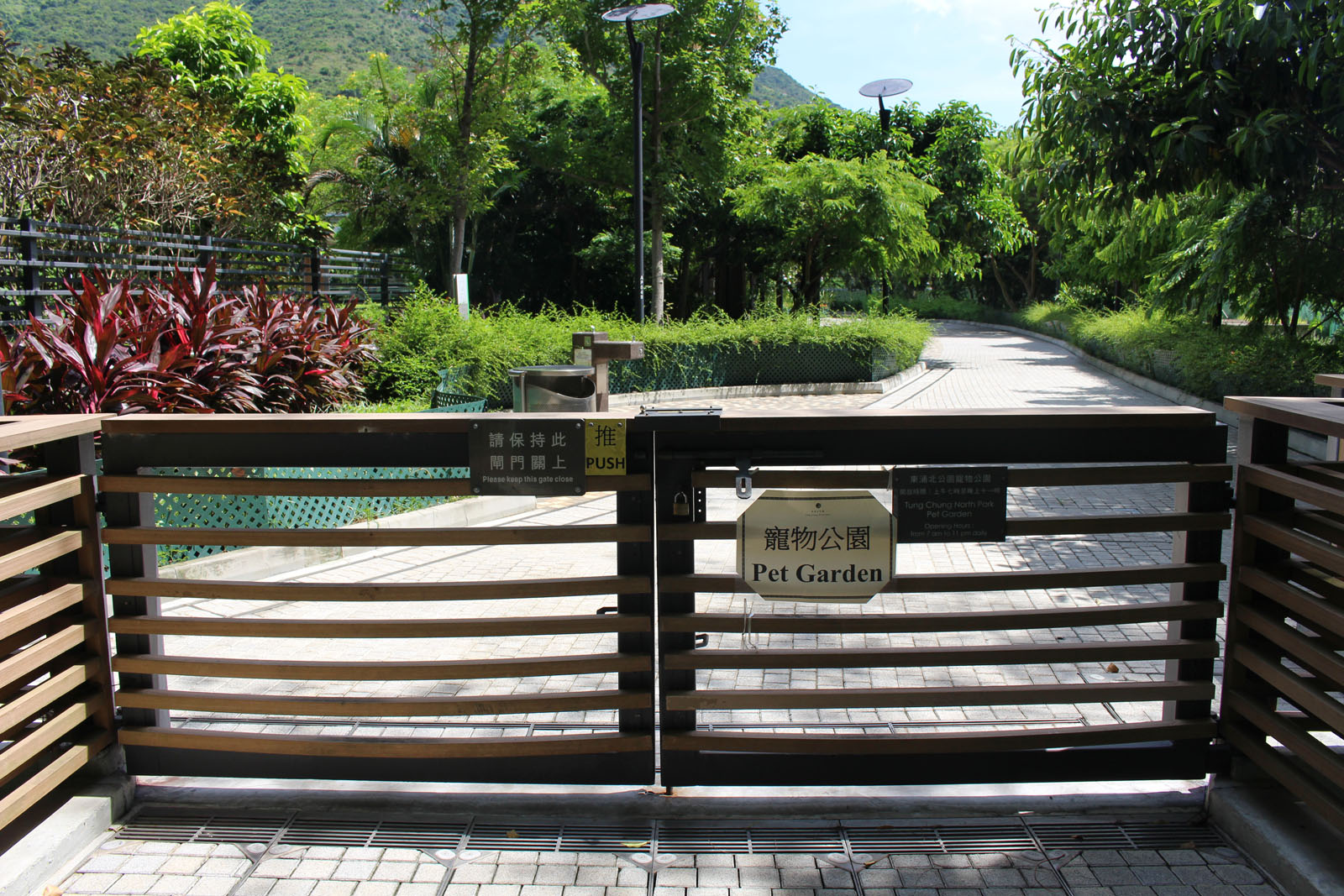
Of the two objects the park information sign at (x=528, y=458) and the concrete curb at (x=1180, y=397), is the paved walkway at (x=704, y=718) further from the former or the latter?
the concrete curb at (x=1180, y=397)

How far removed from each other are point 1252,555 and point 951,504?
107 cm

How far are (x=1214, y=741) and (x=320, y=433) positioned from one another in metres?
3.27

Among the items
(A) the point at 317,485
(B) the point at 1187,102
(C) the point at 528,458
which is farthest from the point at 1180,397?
(A) the point at 317,485

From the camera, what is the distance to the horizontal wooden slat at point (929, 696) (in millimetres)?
3332

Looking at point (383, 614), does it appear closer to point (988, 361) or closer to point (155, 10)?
point (988, 361)

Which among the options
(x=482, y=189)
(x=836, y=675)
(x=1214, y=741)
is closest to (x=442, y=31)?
(x=482, y=189)

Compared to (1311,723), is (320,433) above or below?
above

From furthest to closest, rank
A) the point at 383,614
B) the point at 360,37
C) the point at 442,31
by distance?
the point at 360,37 → the point at 442,31 → the point at 383,614

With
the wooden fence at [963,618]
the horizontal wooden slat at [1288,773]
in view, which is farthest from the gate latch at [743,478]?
the horizontal wooden slat at [1288,773]

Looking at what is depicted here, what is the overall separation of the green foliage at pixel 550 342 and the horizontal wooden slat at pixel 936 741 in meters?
8.71

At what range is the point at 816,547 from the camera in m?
3.34

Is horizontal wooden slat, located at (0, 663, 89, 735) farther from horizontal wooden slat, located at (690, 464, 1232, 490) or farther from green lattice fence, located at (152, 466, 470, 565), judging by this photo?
green lattice fence, located at (152, 466, 470, 565)

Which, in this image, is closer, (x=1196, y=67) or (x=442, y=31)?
(x=1196, y=67)

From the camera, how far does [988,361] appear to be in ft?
96.3
